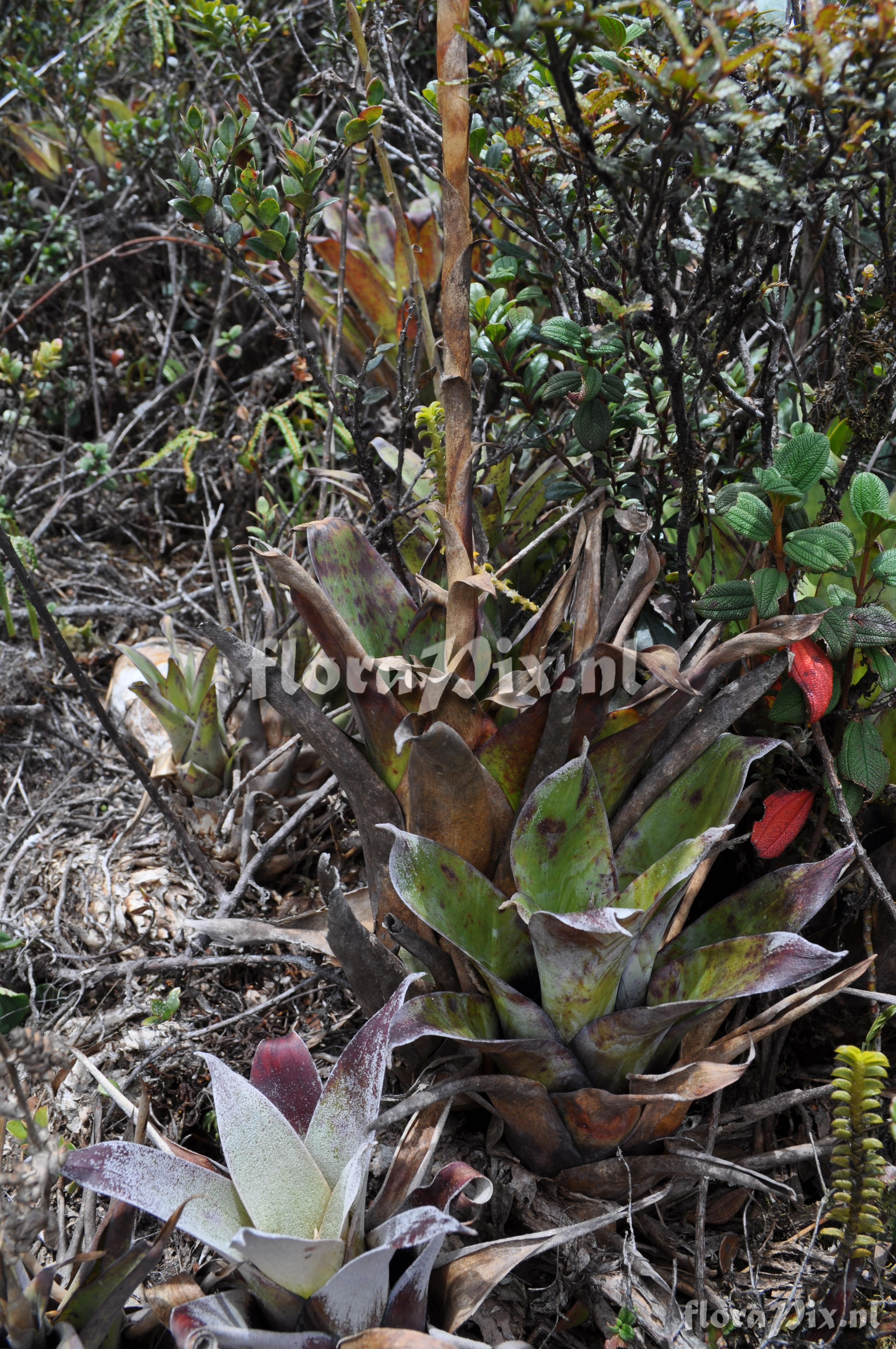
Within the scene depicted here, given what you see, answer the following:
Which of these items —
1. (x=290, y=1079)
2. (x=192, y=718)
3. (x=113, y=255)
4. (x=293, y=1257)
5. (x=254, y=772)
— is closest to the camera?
(x=293, y=1257)

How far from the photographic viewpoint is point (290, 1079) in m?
0.97

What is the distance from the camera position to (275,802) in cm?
152

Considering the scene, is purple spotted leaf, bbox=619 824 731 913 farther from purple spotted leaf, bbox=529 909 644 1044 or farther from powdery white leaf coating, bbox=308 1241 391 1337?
powdery white leaf coating, bbox=308 1241 391 1337

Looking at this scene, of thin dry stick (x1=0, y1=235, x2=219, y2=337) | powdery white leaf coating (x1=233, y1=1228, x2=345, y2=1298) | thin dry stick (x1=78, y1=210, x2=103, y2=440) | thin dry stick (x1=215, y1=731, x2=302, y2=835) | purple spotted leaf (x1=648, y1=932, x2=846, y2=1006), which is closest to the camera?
powdery white leaf coating (x1=233, y1=1228, x2=345, y2=1298)

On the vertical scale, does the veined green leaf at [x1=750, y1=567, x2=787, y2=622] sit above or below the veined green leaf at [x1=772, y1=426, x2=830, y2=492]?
below

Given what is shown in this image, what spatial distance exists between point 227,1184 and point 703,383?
0.97 metres

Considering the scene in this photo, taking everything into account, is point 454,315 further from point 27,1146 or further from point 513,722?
point 27,1146

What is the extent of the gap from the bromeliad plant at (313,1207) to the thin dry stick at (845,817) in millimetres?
452

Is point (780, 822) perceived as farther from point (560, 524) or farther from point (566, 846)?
point (560, 524)

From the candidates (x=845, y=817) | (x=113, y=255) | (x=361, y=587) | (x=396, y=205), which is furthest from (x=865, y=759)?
(x=113, y=255)

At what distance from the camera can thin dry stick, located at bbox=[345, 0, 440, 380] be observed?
1.18 meters

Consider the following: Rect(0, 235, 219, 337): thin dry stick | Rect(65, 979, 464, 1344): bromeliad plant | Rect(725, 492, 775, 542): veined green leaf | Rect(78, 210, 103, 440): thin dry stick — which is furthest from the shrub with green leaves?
Rect(78, 210, 103, 440): thin dry stick

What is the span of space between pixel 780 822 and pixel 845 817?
0.25 ft

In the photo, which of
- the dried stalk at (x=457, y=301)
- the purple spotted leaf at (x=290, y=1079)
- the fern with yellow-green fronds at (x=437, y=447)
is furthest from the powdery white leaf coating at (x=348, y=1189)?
the fern with yellow-green fronds at (x=437, y=447)
